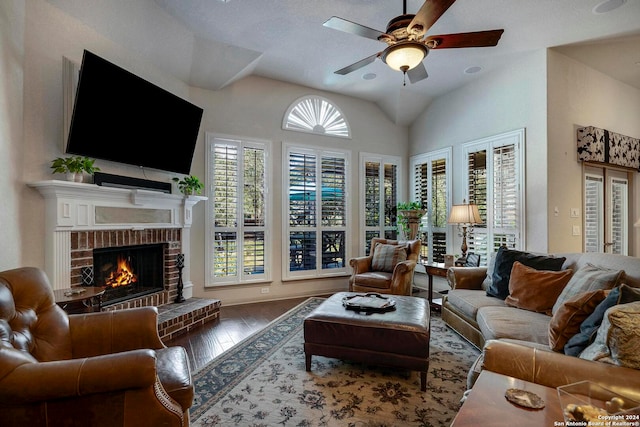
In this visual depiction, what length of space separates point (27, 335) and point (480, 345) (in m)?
3.14

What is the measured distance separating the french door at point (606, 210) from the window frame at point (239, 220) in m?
4.37

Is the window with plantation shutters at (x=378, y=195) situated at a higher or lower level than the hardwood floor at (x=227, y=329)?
higher

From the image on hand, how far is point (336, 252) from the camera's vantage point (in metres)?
5.31

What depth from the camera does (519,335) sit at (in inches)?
84.9

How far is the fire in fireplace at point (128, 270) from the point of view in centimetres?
323

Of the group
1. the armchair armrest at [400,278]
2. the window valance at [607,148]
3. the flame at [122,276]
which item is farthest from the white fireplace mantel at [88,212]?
the window valance at [607,148]

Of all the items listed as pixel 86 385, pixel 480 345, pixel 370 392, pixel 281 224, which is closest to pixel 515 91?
pixel 480 345

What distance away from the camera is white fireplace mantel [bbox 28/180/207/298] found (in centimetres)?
259

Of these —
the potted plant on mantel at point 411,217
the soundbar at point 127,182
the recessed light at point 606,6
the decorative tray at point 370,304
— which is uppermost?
the recessed light at point 606,6

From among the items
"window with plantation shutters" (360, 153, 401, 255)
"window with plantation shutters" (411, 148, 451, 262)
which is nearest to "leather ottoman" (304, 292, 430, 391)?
"window with plantation shutters" (411, 148, 451, 262)

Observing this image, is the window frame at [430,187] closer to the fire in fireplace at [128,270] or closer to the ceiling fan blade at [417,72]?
the ceiling fan blade at [417,72]

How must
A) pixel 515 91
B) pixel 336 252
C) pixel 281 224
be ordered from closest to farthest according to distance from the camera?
pixel 515 91
pixel 281 224
pixel 336 252

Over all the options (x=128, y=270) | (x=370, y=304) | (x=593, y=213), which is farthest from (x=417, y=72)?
(x=128, y=270)

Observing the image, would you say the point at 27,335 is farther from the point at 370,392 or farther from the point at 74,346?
the point at 370,392
